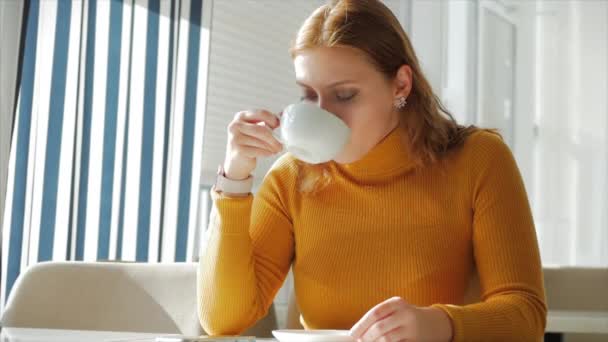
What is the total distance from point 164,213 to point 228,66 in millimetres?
761

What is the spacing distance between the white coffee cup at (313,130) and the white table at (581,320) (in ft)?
2.03

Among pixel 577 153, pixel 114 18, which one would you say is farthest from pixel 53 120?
pixel 577 153

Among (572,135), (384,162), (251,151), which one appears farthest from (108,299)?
(572,135)

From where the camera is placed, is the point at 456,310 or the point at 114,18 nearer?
the point at 456,310

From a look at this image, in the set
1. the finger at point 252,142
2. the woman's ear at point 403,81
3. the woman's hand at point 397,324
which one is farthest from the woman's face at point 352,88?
the woman's hand at point 397,324

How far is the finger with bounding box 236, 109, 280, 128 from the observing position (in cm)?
121

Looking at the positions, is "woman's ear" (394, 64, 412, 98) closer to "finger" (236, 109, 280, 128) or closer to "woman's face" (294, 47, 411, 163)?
"woman's face" (294, 47, 411, 163)

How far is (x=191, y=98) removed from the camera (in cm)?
322

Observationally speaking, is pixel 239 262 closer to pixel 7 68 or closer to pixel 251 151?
pixel 251 151

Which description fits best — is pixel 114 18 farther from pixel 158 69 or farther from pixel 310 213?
pixel 310 213

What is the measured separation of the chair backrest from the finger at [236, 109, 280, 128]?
1.34 ft

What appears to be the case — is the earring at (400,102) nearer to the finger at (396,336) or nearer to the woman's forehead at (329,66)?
the woman's forehead at (329,66)

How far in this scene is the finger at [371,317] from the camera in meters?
0.90

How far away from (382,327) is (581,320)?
0.66 m
